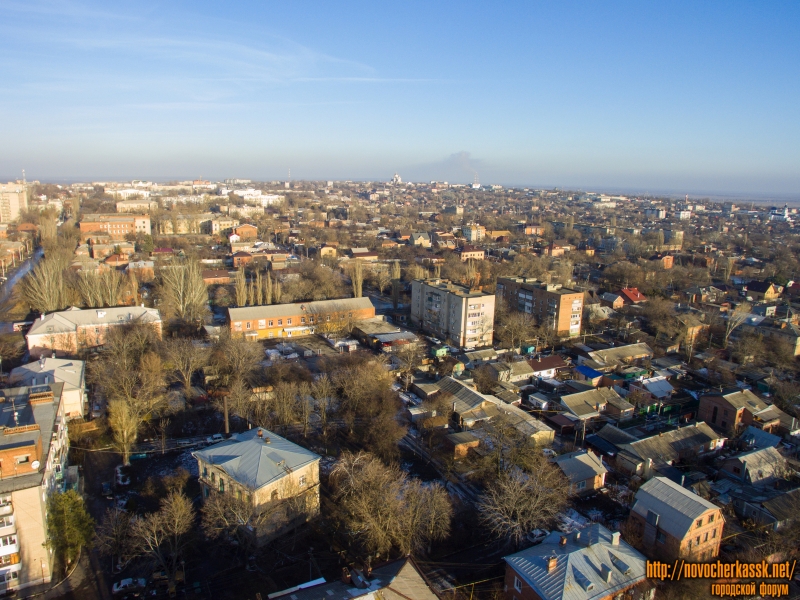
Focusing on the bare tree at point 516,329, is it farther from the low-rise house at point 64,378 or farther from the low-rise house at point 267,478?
the low-rise house at point 64,378

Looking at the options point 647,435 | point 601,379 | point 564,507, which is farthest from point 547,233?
point 564,507

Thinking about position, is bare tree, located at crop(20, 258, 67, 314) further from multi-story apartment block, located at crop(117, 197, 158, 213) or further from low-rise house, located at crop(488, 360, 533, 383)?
multi-story apartment block, located at crop(117, 197, 158, 213)

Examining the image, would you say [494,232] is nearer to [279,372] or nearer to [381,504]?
[279,372]

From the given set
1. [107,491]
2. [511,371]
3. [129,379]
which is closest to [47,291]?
[129,379]

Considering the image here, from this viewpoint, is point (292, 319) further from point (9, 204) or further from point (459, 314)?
point (9, 204)

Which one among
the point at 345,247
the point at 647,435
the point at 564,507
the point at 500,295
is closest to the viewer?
the point at 564,507

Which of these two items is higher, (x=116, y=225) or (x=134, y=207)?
(x=134, y=207)
